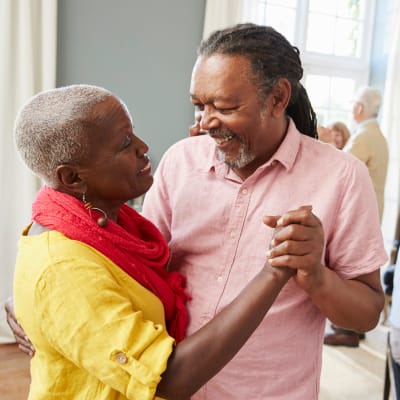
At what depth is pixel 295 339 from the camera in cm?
105

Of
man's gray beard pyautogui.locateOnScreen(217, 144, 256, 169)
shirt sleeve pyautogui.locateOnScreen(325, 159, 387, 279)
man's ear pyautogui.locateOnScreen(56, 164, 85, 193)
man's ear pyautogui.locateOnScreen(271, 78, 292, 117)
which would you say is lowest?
shirt sleeve pyautogui.locateOnScreen(325, 159, 387, 279)

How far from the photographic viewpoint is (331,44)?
15.1 feet

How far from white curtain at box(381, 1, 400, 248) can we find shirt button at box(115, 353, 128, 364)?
3.92 m

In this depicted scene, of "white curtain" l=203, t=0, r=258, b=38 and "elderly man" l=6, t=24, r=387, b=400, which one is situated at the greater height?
"white curtain" l=203, t=0, r=258, b=38

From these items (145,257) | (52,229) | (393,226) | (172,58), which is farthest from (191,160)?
(393,226)

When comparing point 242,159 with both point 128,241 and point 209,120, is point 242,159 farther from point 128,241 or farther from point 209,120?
point 128,241

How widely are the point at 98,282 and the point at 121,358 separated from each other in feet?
0.42

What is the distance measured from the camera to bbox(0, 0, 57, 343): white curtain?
2877mm

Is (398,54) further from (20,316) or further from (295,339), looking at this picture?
(20,316)

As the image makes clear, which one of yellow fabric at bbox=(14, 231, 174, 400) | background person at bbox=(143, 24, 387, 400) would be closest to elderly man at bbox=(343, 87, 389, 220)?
background person at bbox=(143, 24, 387, 400)

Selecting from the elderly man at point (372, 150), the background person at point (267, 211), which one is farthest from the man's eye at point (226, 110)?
the elderly man at point (372, 150)

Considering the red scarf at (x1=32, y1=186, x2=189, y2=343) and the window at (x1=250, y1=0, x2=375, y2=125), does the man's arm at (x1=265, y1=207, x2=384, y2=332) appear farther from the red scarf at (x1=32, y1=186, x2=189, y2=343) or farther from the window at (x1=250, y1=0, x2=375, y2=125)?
the window at (x1=250, y1=0, x2=375, y2=125)

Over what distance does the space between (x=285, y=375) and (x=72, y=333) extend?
0.54m

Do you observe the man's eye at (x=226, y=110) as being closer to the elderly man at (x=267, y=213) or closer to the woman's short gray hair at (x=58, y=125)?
the elderly man at (x=267, y=213)
